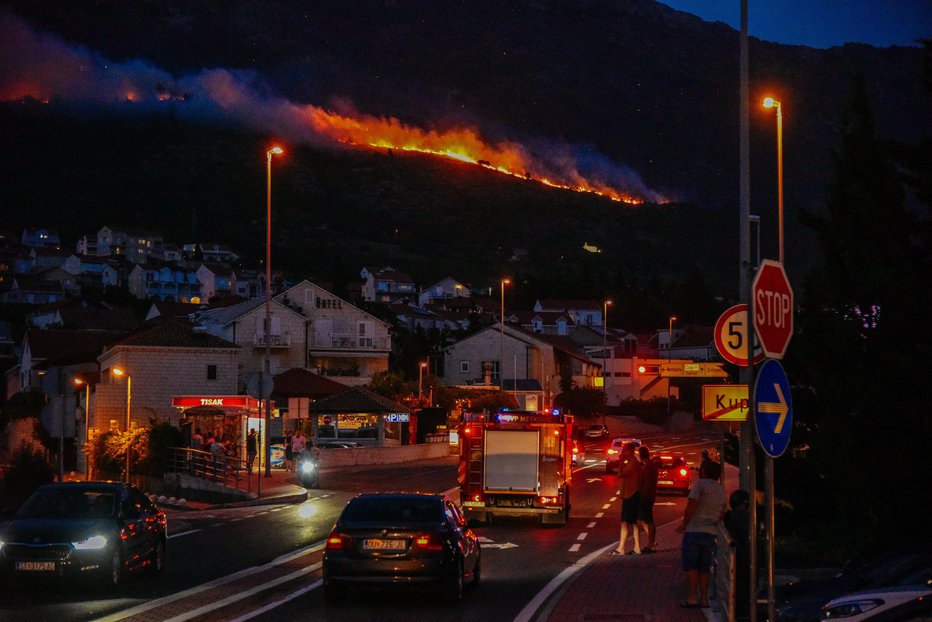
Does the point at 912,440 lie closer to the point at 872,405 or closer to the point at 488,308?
the point at 872,405

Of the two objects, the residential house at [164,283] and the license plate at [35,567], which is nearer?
the license plate at [35,567]

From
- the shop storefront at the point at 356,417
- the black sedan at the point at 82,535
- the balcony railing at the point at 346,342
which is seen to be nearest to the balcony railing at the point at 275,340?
the balcony railing at the point at 346,342

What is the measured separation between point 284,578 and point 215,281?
172428 mm

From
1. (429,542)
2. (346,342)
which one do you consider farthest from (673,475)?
(346,342)

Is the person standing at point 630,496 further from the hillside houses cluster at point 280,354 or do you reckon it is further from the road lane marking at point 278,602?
the hillside houses cluster at point 280,354

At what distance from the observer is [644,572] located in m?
18.7

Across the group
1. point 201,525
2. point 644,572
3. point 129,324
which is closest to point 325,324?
point 129,324

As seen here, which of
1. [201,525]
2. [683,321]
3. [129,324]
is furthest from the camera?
[683,321]

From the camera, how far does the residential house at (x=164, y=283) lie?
183 meters

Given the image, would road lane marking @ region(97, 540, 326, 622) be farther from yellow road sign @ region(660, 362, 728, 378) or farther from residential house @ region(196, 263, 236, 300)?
residential house @ region(196, 263, 236, 300)

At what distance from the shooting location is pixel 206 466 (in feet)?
133

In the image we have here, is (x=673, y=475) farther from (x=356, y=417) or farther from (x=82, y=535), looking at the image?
(x=356, y=417)

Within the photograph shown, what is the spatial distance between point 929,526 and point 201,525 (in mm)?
17608

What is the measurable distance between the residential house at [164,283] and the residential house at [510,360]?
92.3 m
